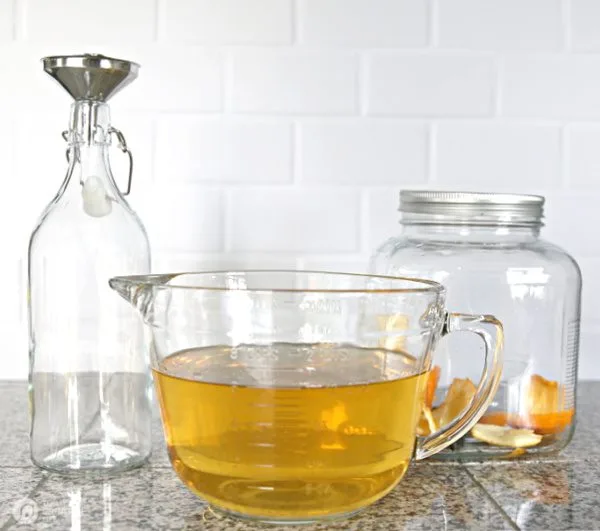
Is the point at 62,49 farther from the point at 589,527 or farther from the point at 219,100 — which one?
the point at 589,527

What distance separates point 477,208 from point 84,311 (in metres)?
0.37

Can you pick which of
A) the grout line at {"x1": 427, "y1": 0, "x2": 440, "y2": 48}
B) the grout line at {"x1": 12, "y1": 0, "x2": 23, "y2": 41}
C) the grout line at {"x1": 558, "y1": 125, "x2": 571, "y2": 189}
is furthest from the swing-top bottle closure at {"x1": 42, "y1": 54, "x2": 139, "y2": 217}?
the grout line at {"x1": 558, "y1": 125, "x2": 571, "y2": 189}

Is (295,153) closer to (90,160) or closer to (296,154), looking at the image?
(296,154)

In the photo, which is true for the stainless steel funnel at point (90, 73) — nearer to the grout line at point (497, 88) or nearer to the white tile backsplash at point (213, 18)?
the white tile backsplash at point (213, 18)

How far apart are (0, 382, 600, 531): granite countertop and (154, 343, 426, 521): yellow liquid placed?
4 centimetres

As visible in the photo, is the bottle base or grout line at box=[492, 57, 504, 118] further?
grout line at box=[492, 57, 504, 118]

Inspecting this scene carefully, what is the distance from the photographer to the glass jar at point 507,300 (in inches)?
32.9

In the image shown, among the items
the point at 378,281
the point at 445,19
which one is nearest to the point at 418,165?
the point at 445,19

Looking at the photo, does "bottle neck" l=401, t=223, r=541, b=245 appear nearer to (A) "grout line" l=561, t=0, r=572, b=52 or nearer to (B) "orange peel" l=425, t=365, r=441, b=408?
(B) "orange peel" l=425, t=365, r=441, b=408

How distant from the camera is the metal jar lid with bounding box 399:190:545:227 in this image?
83 centimetres

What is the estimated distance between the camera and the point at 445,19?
46.3 inches

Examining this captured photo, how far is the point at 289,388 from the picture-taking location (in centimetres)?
61

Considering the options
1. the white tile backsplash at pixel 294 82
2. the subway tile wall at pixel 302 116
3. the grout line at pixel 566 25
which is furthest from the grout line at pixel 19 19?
the grout line at pixel 566 25

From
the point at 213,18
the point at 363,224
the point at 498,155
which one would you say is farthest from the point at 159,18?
the point at 498,155
